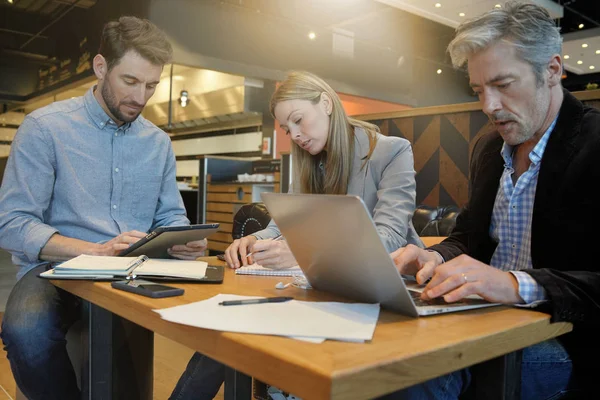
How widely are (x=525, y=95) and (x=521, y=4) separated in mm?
208

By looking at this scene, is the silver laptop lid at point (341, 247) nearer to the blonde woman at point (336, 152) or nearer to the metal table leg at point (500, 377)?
the metal table leg at point (500, 377)

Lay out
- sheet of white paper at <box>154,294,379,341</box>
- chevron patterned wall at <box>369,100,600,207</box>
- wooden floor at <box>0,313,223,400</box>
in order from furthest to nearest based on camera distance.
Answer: chevron patterned wall at <box>369,100,600,207</box>
wooden floor at <box>0,313,223,400</box>
sheet of white paper at <box>154,294,379,341</box>

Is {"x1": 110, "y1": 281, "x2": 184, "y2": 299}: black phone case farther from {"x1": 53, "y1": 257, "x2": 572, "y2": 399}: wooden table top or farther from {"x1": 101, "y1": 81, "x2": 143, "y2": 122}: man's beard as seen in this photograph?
{"x1": 101, "y1": 81, "x2": 143, "y2": 122}: man's beard

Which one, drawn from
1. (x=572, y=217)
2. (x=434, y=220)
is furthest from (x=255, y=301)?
(x=434, y=220)

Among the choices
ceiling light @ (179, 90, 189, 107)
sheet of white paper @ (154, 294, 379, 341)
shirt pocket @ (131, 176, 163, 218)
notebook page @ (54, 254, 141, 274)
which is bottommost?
sheet of white paper @ (154, 294, 379, 341)

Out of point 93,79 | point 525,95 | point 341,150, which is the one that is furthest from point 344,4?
point 525,95

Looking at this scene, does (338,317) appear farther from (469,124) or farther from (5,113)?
(5,113)

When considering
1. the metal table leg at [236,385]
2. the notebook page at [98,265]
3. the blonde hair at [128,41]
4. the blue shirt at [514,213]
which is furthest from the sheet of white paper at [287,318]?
the blonde hair at [128,41]

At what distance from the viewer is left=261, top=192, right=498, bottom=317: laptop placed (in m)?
0.81

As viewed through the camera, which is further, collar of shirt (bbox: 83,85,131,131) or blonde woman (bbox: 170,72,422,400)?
collar of shirt (bbox: 83,85,131,131)

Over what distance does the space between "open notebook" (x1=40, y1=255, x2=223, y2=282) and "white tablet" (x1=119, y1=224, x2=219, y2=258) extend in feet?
0.23

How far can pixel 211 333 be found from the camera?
2.48 feet

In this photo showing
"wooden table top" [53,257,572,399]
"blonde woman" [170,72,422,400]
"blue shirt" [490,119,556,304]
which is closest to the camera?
"wooden table top" [53,257,572,399]

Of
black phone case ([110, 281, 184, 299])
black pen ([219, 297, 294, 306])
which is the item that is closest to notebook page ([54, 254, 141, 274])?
black phone case ([110, 281, 184, 299])
